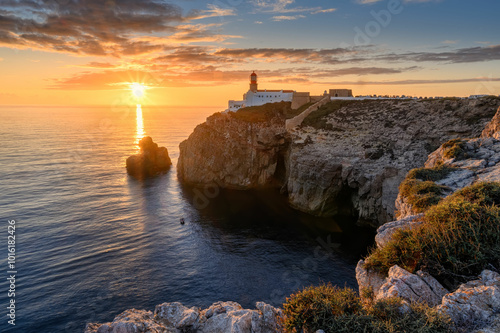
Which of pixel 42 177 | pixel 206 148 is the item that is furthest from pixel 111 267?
pixel 42 177

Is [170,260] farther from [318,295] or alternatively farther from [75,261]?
[318,295]

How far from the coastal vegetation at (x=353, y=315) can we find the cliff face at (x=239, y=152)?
5403 centimetres

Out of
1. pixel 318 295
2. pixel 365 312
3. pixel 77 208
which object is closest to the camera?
pixel 365 312

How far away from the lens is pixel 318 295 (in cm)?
980

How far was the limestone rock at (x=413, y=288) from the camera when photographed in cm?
921

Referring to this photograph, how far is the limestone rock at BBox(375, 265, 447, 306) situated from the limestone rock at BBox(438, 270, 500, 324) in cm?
70

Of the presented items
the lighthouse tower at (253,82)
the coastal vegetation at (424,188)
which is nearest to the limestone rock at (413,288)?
the coastal vegetation at (424,188)

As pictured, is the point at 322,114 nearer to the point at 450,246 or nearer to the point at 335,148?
the point at 335,148

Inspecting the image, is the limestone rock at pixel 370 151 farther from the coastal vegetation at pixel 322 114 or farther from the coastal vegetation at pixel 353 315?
the coastal vegetation at pixel 353 315

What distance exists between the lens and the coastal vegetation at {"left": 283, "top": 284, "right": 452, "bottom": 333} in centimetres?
796

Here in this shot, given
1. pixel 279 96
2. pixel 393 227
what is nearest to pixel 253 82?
pixel 279 96

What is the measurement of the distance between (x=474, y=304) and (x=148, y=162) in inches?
3118

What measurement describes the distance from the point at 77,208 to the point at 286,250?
36.6 metres

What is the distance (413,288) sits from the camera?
→ 9.47m
